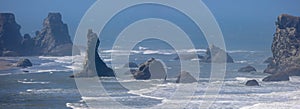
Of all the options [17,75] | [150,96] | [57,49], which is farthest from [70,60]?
[150,96]

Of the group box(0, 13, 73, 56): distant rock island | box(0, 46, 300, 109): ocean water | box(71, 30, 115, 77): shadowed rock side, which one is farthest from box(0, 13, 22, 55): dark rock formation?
box(71, 30, 115, 77): shadowed rock side

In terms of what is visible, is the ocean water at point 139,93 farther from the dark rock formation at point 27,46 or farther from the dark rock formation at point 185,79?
the dark rock formation at point 27,46

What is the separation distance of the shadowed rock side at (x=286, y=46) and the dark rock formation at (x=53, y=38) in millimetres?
38782

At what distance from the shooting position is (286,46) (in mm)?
73938

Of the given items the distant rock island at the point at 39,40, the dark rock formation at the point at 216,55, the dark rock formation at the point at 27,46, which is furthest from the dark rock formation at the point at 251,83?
the dark rock formation at the point at 27,46

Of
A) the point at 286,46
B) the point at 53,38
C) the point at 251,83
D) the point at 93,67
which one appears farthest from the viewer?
the point at 53,38

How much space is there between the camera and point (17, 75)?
71.3 metres

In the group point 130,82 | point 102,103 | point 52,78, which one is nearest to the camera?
point 102,103

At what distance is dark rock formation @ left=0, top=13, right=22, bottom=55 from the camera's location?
10550cm

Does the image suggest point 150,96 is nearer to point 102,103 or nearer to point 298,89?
point 102,103

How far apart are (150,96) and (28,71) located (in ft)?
90.5

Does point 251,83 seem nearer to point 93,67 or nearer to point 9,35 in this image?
point 93,67

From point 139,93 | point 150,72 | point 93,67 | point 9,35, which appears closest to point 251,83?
point 150,72

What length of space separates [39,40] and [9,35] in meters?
4.62
